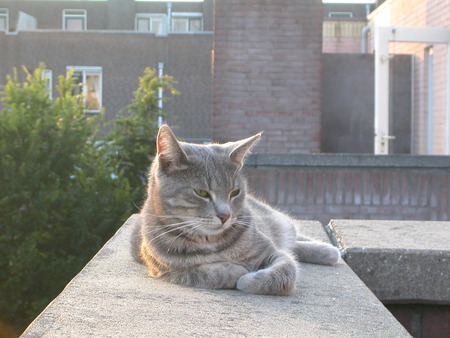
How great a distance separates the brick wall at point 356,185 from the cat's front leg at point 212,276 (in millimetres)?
3248


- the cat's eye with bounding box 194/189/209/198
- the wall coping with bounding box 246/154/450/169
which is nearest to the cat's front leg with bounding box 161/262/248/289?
the cat's eye with bounding box 194/189/209/198

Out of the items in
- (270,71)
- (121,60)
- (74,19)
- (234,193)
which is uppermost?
(74,19)

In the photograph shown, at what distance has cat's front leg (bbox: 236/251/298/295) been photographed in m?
2.60

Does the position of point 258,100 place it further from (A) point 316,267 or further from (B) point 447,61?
(A) point 316,267

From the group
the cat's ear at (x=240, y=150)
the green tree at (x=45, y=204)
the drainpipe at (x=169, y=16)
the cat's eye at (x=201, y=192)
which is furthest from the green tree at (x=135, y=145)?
the drainpipe at (x=169, y=16)

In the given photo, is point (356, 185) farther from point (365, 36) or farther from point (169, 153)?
point (365, 36)

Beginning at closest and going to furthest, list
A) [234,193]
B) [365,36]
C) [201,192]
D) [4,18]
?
[201,192], [234,193], [365,36], [4,18]

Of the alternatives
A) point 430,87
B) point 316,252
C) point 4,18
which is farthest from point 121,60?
point 316,252

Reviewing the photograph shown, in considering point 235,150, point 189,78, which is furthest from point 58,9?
point 235,150

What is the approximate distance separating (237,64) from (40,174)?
3147 millimetres

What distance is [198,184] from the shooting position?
2861 millimetres

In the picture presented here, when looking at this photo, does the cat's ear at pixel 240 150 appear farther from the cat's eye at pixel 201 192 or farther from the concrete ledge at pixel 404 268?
the concrete ledge at pixel 404 268

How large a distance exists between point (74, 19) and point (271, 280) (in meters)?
33.5

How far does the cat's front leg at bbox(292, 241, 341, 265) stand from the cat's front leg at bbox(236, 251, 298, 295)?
568 millimetres
